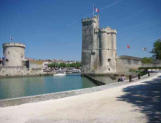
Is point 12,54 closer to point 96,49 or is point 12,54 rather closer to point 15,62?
point 15,62

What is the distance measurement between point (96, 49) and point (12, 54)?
26.0 metres

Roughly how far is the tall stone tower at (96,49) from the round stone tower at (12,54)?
20.7m

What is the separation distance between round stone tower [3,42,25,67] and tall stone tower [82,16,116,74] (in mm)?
20741

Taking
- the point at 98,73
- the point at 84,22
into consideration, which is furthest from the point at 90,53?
the point at 84,22

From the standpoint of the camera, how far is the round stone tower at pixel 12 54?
46.2 meters

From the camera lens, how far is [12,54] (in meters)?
46.6

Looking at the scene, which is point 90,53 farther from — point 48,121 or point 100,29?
point 48,121

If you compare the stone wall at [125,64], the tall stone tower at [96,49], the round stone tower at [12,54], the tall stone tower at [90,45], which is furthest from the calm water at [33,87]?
the round stone tower at [12,54]

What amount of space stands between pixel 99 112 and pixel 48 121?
1.78 meters

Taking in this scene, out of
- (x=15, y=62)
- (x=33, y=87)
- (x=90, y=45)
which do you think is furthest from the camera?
(x=15, y=62)

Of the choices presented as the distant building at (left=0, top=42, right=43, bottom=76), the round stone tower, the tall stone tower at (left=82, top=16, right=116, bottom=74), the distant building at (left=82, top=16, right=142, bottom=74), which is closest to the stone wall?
the distant building at (left=82, top=16, right=142, bottom=74)

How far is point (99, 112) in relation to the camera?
5273 millimetres

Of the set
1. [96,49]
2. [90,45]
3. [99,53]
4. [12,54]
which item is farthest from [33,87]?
[12,54]

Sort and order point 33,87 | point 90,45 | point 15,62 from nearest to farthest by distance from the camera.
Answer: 1. point 33,87
2. point 90,45
3. point 15,62
